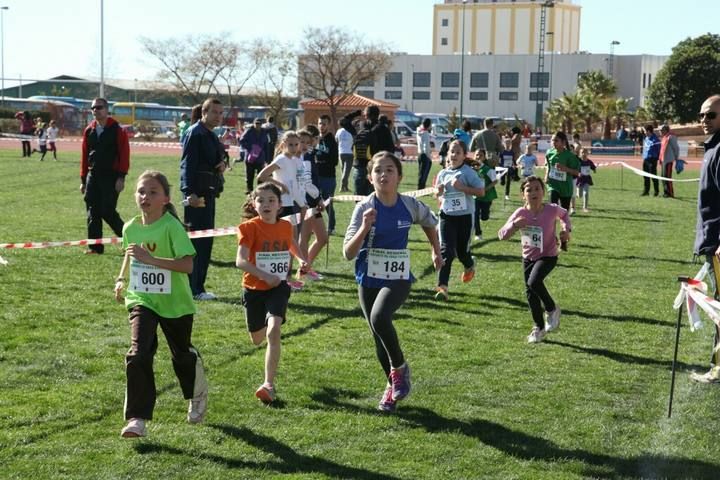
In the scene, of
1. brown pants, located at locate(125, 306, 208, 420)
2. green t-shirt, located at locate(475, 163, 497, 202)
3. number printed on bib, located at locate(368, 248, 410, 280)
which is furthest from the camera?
green t-shirt, located at locate(475, 163, 497, 202)

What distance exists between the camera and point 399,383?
7156 millimetres

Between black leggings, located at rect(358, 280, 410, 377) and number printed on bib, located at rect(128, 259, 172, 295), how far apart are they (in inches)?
57.2

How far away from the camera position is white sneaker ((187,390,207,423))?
6656mm

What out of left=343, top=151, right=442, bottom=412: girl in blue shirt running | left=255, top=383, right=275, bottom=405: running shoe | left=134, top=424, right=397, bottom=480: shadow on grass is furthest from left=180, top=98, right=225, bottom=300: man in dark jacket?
left=134, top=424, right=397, bottom=480: shadow on grass

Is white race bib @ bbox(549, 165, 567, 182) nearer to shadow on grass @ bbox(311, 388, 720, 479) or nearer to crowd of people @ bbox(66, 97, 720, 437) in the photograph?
crowd of people @ bbox(66, 97, 720, 437)

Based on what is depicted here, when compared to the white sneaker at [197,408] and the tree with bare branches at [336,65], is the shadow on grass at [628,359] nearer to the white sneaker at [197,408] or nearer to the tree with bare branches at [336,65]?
the white sneaker at [197,408]

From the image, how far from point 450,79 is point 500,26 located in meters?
29.1

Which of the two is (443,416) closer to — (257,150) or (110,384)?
(110,384)

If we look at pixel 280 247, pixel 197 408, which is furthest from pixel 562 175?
pixel 197 408

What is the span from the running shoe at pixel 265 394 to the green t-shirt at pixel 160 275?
850 millimetres

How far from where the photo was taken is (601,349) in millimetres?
9438

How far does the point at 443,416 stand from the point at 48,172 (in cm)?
2791

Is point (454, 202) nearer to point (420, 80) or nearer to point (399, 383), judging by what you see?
point (399, 383)

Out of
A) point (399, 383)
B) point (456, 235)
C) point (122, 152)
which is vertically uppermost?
point (122, 152)
